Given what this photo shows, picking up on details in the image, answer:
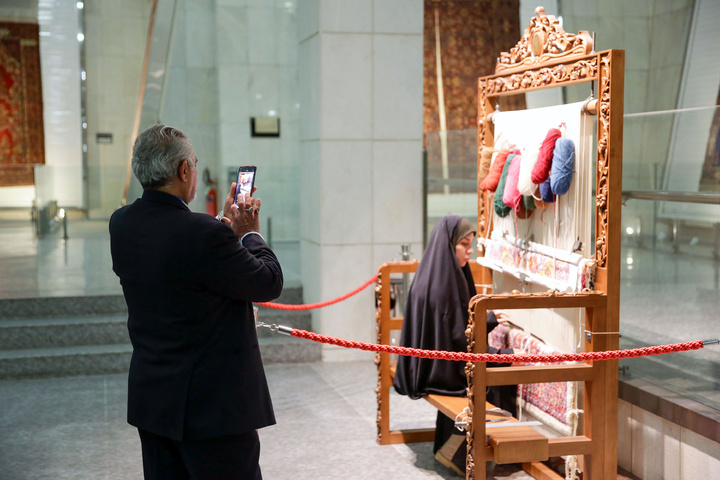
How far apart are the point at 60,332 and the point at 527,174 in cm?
450

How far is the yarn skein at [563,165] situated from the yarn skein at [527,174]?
210 mm

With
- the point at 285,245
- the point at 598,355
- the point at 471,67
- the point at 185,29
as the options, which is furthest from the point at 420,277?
the point at 471,67

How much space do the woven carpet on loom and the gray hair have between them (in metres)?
13.3

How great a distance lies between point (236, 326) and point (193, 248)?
299 mm

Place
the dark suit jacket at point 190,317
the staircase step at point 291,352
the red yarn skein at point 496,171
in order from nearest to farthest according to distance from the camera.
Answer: the dark suit jacket at point 190,317, the red yarn skein at point 496,171, the staircase step at point 291,352

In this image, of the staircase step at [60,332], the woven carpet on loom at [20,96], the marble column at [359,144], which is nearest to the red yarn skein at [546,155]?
the marble column at [359,144]

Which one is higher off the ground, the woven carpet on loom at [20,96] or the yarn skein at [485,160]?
the woven carpet on loom at [20,96]

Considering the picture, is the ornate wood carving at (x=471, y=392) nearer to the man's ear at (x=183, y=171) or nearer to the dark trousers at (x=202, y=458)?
the dark trousers at (x=202, y=458)

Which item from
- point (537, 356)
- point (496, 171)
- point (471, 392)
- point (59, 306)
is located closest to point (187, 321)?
point (471, 392)

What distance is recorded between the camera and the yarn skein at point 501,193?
4.89 m

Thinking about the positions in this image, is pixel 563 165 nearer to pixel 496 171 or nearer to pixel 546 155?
pixel 546 155

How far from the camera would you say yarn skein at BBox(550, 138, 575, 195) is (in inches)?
166

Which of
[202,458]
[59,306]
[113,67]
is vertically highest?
[113,67]

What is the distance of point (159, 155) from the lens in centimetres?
272
